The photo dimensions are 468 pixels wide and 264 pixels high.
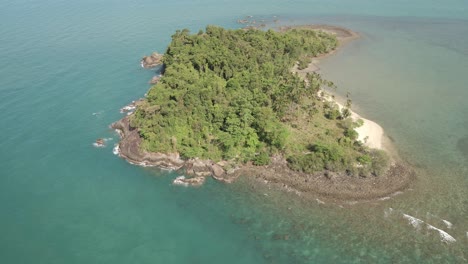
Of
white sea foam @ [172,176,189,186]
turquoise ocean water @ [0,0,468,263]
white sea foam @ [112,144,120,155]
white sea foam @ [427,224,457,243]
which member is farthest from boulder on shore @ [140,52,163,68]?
white sea foam @ [427,224,457,243]

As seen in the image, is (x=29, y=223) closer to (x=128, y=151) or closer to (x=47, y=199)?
(x=47, y=199)

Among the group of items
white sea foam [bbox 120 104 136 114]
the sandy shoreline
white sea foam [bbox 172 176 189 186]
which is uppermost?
the sandy shoreline

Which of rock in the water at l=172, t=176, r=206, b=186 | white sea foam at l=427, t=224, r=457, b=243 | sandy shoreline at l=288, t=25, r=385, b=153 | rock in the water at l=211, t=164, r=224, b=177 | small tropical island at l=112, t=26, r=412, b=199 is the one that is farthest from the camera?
sandy shoreline at l=288, t=25, r=385, b=153

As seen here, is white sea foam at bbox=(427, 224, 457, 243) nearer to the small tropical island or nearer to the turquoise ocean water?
the turquoise ocean water

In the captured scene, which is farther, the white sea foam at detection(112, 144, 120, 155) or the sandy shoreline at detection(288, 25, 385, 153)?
the white sea foam at detection(112, 144, 120, 155)

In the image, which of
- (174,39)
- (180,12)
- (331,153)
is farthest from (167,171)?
(180,12)

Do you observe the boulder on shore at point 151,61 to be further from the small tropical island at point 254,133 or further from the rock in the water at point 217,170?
the rock in the water at point 217,170

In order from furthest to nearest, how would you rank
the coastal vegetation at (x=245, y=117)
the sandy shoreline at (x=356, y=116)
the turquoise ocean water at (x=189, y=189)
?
the sandy shoreline at (x=356, y=116)
the coastal vegetation at (x=245, y=117)
the turquoise ocean water at (x=189, y=189)

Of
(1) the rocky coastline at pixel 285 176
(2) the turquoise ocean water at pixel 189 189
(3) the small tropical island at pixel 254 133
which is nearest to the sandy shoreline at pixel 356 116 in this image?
(3) the small tropical island at pixel 254 133
